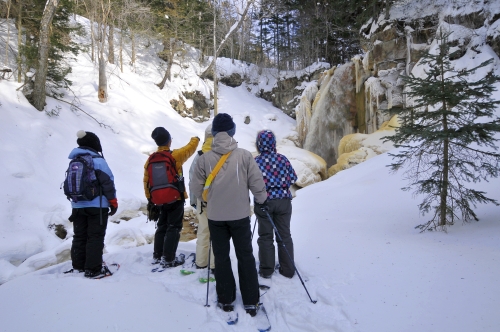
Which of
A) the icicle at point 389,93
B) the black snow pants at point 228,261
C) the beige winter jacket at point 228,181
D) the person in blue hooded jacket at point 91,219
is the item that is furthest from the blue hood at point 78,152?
the icicle at point 389,93

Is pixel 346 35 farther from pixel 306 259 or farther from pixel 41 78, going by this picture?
pixel 306 259

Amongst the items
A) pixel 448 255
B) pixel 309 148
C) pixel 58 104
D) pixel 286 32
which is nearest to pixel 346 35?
pixel 286 32

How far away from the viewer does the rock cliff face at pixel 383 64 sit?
1024 cm

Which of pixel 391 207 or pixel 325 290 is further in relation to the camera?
pixel 391 207

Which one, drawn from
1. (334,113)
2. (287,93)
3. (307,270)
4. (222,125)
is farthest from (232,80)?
(222,125)

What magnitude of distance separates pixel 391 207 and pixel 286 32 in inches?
1117

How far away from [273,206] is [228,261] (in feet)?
2.72

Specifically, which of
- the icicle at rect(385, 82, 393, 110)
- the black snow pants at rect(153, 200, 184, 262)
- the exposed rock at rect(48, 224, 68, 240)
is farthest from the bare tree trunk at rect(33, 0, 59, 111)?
the icicle at rect(385, 82, 393, 110)

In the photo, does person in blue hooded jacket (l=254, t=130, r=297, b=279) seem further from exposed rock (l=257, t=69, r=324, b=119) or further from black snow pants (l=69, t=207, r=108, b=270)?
exposed rock (l=257, t=69, r=324, b=119)

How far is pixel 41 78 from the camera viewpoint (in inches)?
396

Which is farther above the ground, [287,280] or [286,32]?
[286,32]

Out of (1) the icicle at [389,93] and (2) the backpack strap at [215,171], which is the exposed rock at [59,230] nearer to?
(2) the backpack strap at [215,171]

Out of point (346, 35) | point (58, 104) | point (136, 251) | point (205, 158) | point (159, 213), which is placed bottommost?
point (136, 251)

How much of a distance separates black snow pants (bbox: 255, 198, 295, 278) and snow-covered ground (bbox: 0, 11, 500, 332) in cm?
15
